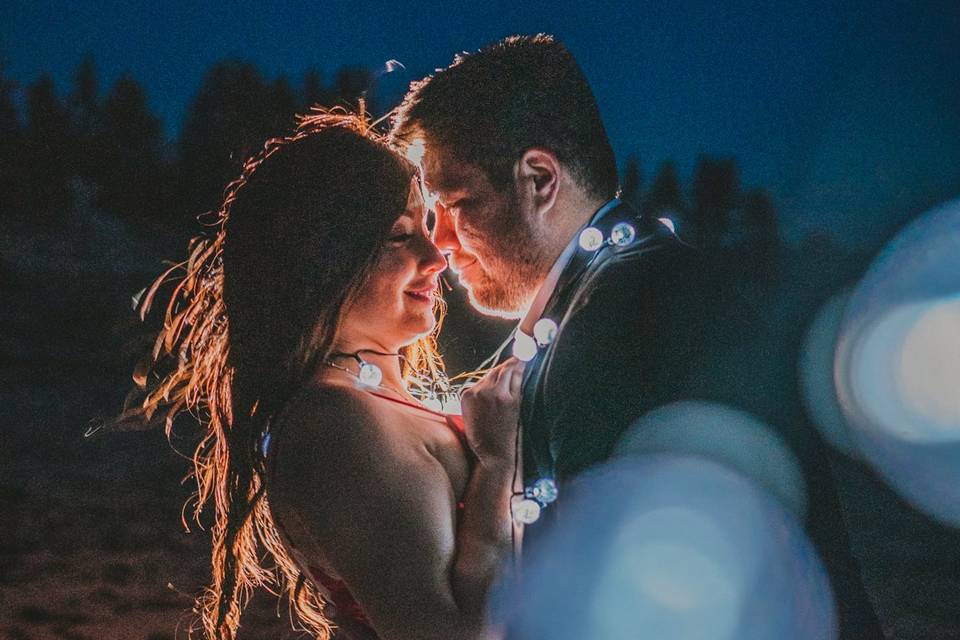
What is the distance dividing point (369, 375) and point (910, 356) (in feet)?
70.4

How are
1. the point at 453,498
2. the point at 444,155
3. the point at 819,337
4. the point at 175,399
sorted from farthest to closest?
1. the point at 819,337
2. the point at 175,399
3. the point at 444,155
4. the point at 453,498

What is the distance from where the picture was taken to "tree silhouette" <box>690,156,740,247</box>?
29391 millimetres

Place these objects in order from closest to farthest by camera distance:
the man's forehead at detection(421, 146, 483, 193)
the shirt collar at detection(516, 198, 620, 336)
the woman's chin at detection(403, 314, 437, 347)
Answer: the shirt collar at detection(516, 198, 620, 336), the man's forehead at detection(421, 146, 483, 193), the woman's chin at detection(403, 314, 437, 347)

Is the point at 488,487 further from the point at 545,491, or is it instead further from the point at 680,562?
the point at 680,562

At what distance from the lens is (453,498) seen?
222cm

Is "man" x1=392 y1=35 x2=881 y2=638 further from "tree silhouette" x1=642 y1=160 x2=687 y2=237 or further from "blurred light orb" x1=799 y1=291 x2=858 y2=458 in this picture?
"tree silhouette" x1=642 y1=160 x2=687 y2=237

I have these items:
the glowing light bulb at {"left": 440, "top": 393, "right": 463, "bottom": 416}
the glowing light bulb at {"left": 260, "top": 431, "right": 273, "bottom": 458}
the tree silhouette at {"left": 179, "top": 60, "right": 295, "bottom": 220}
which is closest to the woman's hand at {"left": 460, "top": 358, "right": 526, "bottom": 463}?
the glowing light bulb at {"left": 260, "top": 431, "right": 273, "bottom": 458}

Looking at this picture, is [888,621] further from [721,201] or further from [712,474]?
[721,201]

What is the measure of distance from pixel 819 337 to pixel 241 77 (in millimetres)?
21734

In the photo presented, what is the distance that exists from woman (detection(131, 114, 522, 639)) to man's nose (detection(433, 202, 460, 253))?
0.08 metres

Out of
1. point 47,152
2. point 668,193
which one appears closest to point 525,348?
point 668,193

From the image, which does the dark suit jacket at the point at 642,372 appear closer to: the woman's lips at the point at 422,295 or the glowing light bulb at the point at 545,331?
the glowing light bulb at the point at 545,331

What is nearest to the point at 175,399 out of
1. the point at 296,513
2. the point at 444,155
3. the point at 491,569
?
the point at 296,513

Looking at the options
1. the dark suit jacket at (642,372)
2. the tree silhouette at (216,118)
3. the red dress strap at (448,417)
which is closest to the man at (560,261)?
the dark suit jacket at (642,372)
